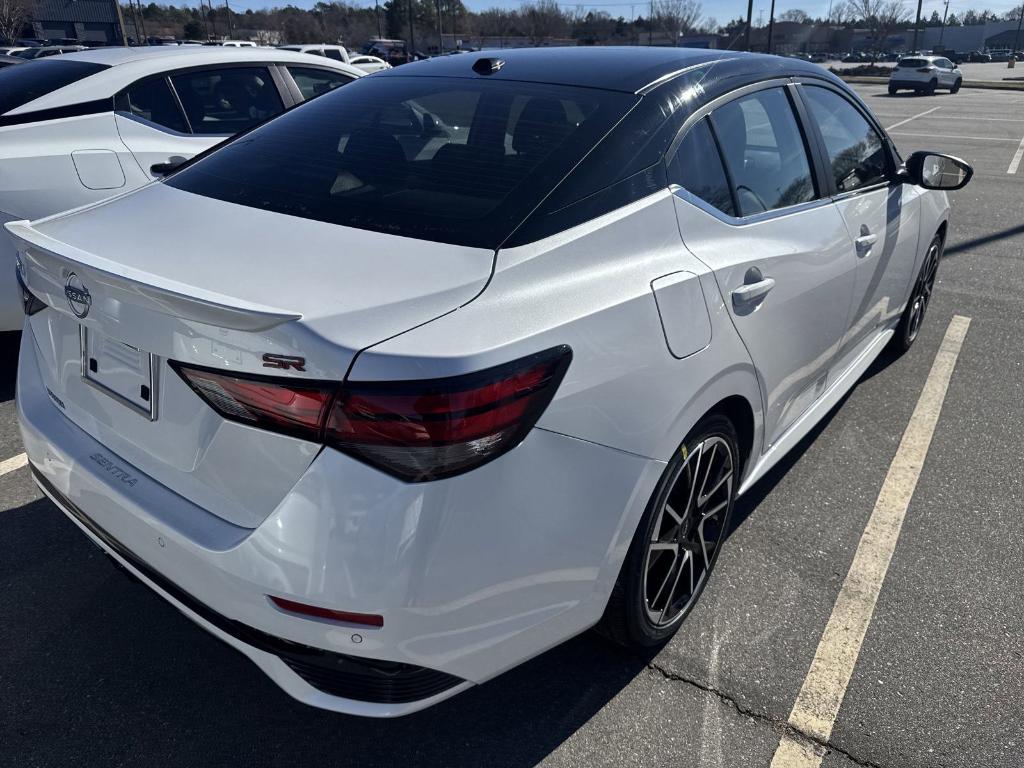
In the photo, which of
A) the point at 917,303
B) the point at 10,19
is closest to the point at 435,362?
the point at 917,303

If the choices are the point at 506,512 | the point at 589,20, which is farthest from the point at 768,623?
the point at 589,20

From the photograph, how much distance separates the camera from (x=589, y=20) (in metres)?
101

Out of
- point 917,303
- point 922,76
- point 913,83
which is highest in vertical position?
point 922,76

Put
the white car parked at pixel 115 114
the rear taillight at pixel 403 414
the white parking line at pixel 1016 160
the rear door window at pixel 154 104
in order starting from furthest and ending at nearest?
the white parking line at pixel 1016 160 < the rear door window at pixel 154 104 < the white car parked at pixel 115 114 < the rear taillight at pixel 403 414

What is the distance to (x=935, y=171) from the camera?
3859 millimetres

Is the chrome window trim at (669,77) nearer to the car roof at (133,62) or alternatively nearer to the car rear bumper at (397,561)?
the car rear bumper at (397,561)

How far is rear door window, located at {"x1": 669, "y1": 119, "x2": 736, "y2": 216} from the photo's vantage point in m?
2.32

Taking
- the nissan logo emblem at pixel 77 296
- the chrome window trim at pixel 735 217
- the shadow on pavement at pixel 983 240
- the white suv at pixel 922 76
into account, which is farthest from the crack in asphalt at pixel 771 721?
the white suv at pixel 922 76

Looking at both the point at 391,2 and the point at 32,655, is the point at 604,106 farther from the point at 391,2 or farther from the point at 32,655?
the point at 391,2

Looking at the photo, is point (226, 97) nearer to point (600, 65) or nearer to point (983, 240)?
point (600, 65)

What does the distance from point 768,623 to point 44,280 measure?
90.1 inches

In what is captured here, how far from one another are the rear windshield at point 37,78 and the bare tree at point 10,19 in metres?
40.0

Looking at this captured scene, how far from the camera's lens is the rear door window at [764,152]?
2.58 metres

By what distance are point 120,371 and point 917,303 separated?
4325mm
